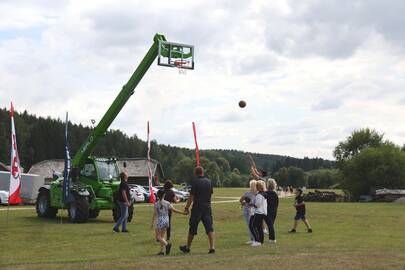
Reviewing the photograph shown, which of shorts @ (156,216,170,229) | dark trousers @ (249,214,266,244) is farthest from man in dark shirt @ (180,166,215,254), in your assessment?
dark trousers @ (249,214,266,244)

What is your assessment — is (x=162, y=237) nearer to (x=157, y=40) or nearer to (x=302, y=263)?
(x=302, y=263)

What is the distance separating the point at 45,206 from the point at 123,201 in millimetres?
7509

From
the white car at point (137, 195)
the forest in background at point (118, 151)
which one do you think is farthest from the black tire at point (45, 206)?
the forest in background at point (118, 151)

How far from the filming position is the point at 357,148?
9175 centimetres

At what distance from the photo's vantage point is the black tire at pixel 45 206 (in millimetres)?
24750

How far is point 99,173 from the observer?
23.5 meters

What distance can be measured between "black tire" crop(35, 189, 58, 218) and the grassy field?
77 cm

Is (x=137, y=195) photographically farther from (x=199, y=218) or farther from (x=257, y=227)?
(x=199, y=218)

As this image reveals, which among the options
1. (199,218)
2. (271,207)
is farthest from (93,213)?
(199,218)

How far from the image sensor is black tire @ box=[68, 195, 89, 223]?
874 inches

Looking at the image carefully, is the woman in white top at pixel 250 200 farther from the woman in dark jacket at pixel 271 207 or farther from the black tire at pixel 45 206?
the black tire at pixel 45 206

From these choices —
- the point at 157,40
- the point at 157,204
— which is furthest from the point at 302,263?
the point at 157,40

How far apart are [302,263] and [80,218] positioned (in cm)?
1361

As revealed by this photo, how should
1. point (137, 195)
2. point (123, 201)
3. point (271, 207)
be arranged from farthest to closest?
1. point (137, 195)
2. point (123, 201)
3. point (271, 207)
